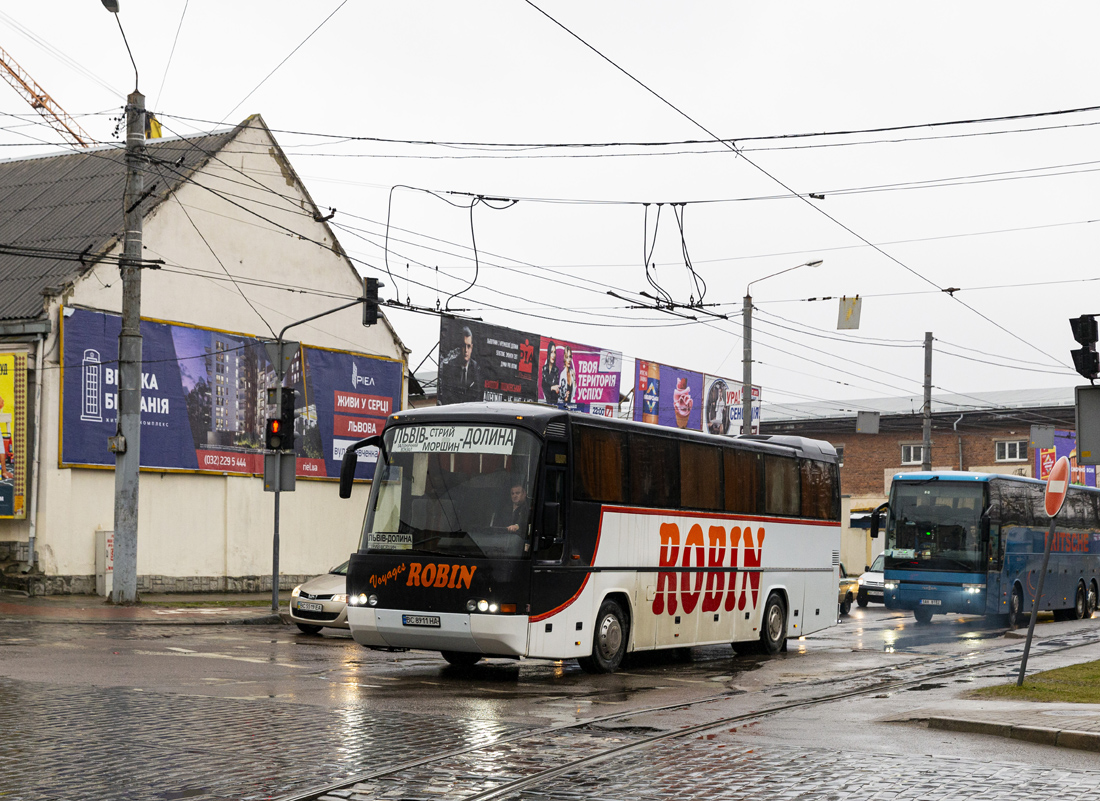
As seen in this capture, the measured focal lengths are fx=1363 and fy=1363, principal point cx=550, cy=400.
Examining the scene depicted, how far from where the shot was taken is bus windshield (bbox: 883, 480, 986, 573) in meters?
28.1

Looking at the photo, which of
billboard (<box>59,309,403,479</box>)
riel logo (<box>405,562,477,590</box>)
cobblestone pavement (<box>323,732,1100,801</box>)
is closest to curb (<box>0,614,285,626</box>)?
billboard (<box>59,309,403,479</box>)

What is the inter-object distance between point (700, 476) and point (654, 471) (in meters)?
1.35

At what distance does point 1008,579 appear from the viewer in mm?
28609

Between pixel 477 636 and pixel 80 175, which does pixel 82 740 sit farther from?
pixel 80 175

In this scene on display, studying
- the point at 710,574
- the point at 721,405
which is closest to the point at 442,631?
the point at 710,574

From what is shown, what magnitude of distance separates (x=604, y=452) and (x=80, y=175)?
22109mm

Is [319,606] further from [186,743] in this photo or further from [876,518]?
[876,518]

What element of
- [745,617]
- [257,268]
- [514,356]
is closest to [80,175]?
[257,268]

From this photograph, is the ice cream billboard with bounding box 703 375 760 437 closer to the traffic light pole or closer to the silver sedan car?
the traffic light pole

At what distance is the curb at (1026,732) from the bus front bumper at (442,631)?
188 inches

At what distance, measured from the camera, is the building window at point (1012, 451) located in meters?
61.8

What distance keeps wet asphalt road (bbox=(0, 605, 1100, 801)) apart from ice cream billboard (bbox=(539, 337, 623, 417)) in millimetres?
20432

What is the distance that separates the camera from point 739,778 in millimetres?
8641

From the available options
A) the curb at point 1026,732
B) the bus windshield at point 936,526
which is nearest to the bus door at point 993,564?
the bus windshield at point 936,526
